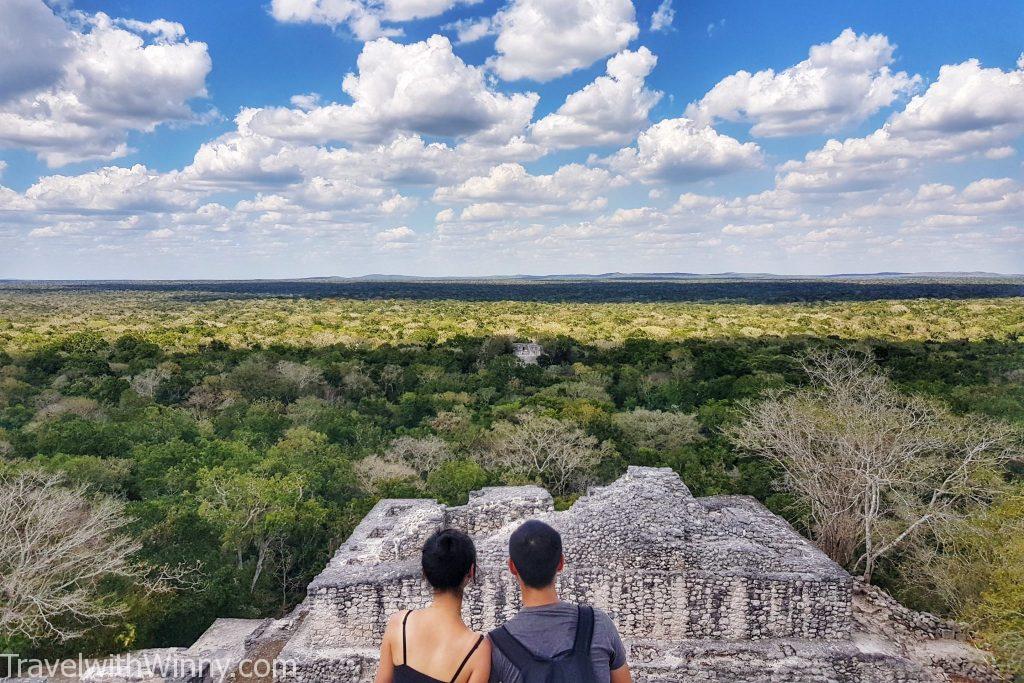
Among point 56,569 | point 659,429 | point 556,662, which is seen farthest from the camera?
point 659,429

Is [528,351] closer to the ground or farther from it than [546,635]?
closer to the ground

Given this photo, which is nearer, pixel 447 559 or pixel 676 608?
pixel 447 559

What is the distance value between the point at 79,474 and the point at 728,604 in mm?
16600

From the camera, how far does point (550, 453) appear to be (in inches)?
749

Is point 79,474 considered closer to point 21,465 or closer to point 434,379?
point 21,465

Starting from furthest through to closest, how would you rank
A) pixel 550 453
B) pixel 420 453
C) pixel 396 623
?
pixel 420 453 → pixel 550 453 → pixel 396 623

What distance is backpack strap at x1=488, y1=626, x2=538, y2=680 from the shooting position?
118 inches

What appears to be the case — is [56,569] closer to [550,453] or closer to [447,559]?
[447,559]

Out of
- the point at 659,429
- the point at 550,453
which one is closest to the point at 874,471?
the point at 550,453

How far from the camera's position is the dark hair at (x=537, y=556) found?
3.16m

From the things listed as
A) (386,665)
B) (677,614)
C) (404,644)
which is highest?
(404,644)

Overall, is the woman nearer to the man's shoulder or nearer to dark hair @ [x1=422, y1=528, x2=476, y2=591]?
dark hair @ [x1=422, y1=528, x2=476, y2=591]

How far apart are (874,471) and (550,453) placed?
871 centimetres

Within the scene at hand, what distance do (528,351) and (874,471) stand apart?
30138 mm
